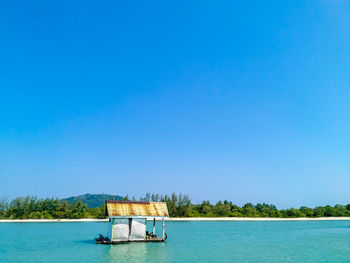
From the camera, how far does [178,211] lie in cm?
6694

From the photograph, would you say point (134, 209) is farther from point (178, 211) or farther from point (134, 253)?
point (178, 211)

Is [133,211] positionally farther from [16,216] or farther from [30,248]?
[16,216]

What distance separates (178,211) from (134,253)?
4923 centimetres

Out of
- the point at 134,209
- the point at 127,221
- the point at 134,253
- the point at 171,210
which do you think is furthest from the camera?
the point at 171,210

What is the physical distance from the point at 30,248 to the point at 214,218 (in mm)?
51114

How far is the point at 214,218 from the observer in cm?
6769

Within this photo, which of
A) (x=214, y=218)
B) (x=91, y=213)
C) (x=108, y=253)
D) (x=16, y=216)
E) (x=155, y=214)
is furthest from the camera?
(x=214, y=218)

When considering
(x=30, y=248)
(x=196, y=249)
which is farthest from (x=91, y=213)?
(x=196, y=249)

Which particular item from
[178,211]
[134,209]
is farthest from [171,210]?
[134,209]

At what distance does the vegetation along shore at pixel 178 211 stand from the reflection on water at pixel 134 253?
1551 inches

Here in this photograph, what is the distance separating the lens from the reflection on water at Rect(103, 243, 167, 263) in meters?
17.3

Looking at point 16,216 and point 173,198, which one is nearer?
point 16,216

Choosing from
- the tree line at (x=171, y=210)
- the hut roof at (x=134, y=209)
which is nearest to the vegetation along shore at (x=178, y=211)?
the tree line at (x=171, y=210)

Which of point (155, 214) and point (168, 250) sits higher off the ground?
point (155, 214)
